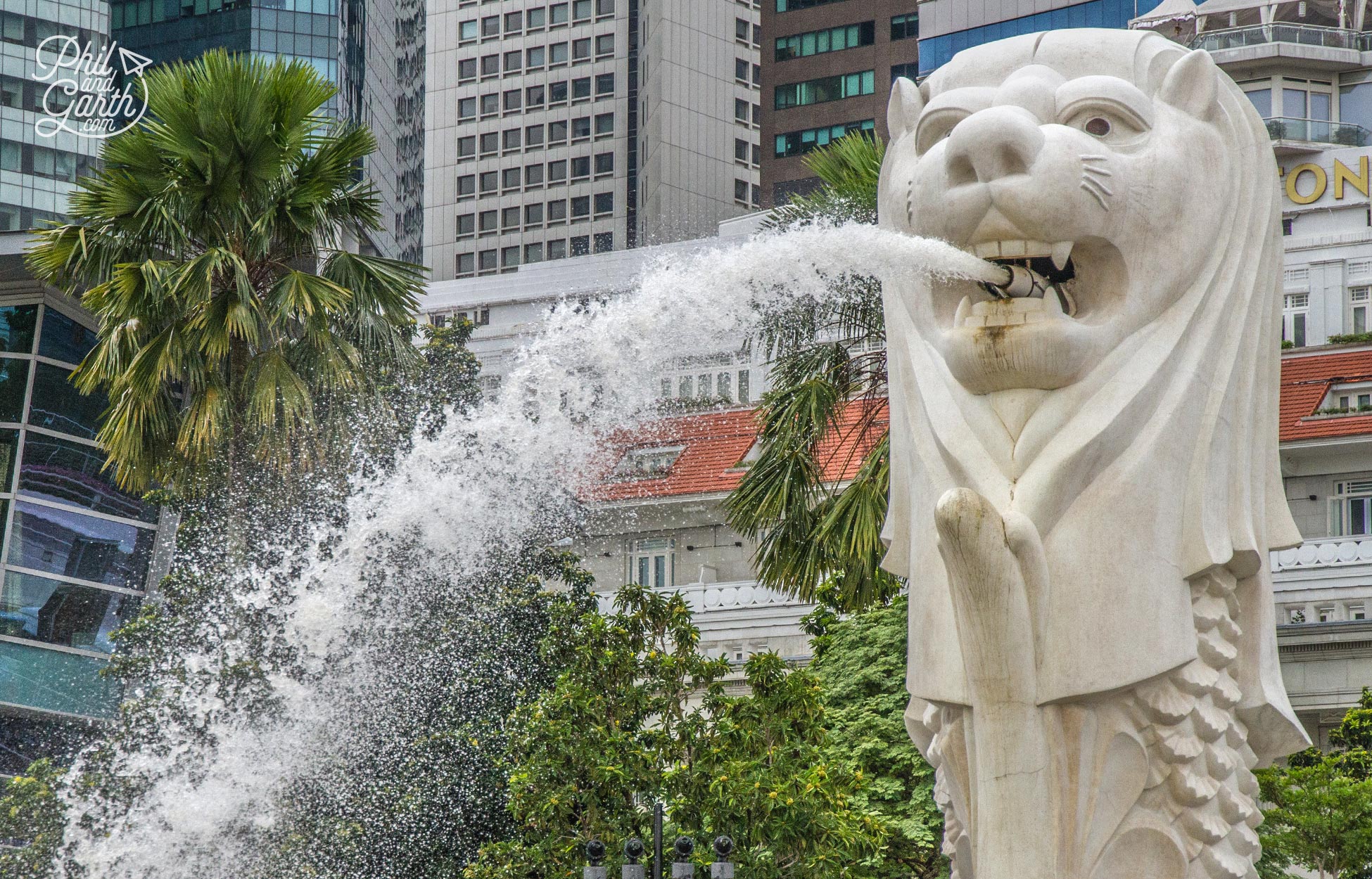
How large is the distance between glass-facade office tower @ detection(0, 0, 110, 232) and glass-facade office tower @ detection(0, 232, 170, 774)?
2236cm

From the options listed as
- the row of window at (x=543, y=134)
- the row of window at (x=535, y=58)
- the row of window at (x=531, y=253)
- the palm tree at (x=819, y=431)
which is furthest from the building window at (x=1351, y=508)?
the row of window at (x=535, y=58)

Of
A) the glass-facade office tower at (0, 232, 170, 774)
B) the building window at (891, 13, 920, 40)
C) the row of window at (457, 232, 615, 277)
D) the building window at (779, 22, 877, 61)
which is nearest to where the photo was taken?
the glass-facade office tower at (0, 232, 170, 774)

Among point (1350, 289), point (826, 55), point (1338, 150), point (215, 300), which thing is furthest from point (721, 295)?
point (826, 55)

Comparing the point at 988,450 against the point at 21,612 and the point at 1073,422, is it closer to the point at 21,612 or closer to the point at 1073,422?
the point at 1073,422

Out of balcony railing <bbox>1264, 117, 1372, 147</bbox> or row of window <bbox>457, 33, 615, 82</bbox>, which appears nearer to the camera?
balcony railing <bbox>1264, 117, 1372, 147</bbox>

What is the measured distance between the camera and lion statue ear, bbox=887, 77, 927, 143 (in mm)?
9523

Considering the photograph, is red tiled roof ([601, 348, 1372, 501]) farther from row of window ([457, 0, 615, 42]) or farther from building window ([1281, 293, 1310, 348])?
row of window ([457, 0, 615, 42])

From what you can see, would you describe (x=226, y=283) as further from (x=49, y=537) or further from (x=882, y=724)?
(x=49, y=537)

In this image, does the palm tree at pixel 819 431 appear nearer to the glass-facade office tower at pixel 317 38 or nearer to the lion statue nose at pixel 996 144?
the lion statue nose at pixel 996 144

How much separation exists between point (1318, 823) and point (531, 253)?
216 ft

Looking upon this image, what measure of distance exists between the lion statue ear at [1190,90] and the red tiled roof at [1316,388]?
18.7 metres

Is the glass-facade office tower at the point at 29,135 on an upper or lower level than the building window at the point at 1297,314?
upper

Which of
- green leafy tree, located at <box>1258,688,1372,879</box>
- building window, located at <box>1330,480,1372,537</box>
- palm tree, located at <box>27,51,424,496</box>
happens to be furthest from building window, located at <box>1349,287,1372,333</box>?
palm tree, located at <box>27,51,424,496</box>

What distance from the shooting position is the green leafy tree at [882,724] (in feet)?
54.6
